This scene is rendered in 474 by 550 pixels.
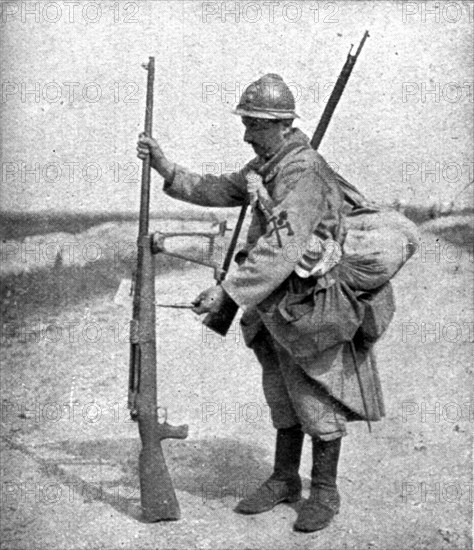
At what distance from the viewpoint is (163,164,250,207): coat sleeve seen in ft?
Result: 22.0

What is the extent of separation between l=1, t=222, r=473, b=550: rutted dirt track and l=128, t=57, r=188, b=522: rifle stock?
14cm

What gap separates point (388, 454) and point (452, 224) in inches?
153

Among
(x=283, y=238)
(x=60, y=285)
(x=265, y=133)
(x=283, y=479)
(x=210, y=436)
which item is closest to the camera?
(x=283, y=238)

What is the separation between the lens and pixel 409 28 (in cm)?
1105

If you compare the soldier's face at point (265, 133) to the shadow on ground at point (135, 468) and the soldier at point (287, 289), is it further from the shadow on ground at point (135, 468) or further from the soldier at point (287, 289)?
the shadow on ground at point (135, 468)

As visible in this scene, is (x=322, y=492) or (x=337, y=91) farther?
(x=322, y=492)

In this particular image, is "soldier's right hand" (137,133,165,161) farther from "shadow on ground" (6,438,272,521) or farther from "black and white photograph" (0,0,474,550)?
"shadow on ground" (6,438,272,521)

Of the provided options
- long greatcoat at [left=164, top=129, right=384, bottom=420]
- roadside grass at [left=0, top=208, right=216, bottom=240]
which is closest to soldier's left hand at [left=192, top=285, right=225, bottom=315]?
long greatcoat at [left=164, top=129, right=384, bottom=420]

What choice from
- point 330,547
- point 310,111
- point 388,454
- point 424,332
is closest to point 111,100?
point 310,111

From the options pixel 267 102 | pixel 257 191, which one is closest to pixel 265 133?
pixel 267 102

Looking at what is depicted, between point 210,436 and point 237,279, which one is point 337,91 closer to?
point 237,279

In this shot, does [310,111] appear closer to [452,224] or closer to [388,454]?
[452,224]

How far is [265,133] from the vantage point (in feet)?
20.3

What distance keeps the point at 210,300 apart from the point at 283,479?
125cm
